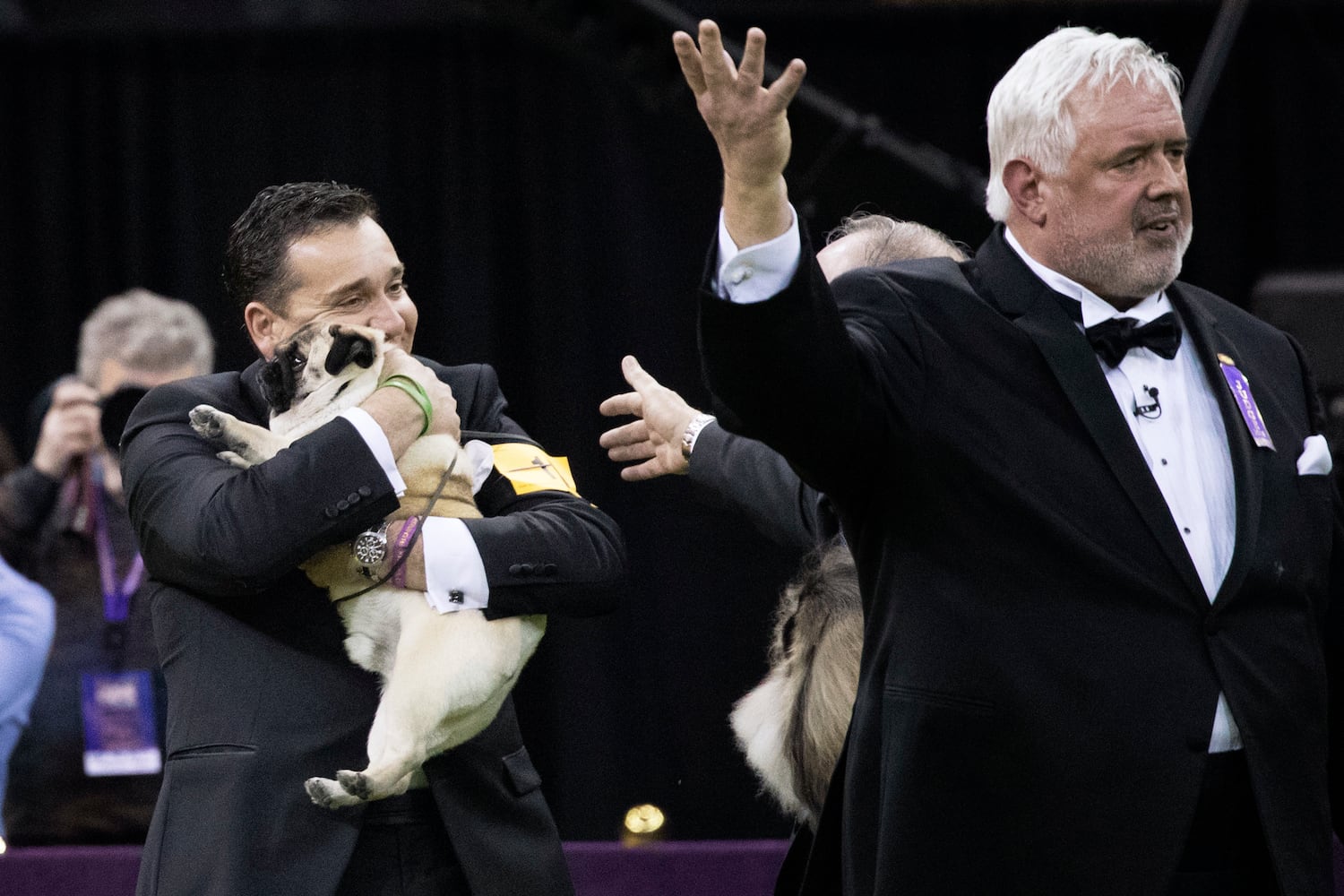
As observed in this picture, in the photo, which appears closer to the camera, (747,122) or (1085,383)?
(747,122)

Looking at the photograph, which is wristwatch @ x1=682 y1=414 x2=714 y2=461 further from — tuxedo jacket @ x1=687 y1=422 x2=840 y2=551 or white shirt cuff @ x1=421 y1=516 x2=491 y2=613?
white shirt cuff @ x1=421 y1=516 x2=491 y2=613

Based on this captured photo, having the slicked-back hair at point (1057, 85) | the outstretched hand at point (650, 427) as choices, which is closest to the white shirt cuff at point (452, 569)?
the outstretched hand at point (650, 427)

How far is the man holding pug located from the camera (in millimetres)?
1863

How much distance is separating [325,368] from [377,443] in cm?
16

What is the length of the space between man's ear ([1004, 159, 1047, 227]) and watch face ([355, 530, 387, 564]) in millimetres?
926

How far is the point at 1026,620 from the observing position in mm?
1747

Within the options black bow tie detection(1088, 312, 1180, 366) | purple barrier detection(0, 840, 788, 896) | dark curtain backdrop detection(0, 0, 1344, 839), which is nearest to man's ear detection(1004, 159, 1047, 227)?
black bow tie detection(1088, 312, 1180, 366)

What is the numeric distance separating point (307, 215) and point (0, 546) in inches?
85.9

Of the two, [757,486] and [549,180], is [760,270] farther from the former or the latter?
[549,180]

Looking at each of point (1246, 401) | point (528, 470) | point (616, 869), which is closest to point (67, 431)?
point (616, 869)

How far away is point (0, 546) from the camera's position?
3877mm

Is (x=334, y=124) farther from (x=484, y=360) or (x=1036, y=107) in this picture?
(x=1036, y=107)

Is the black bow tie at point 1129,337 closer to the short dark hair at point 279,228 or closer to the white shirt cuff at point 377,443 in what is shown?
the white shirt cuff at point 377,443

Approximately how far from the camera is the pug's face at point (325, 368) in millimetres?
2018
